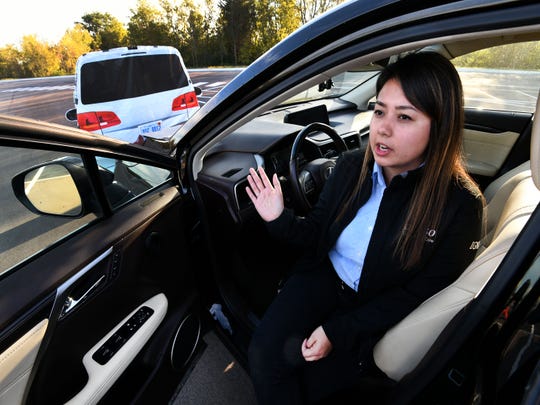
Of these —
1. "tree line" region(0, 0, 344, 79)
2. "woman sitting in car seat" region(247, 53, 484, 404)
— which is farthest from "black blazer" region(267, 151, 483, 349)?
"tree line" region(0, 0, 344, 79)

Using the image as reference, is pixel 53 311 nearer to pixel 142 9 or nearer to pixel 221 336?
pixel 221 336

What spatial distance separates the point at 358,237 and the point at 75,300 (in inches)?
43.4

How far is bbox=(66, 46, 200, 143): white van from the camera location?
4.61 meters

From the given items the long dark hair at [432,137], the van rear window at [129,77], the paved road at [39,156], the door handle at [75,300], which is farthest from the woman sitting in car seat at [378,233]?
the van rear window at [129,77]

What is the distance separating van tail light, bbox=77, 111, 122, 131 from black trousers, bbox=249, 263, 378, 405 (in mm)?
4430

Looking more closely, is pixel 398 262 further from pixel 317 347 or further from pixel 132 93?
pixel 132 93

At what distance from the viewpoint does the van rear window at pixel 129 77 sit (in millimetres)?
4664

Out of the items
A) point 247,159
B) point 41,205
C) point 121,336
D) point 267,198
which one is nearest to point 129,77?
point 247,159

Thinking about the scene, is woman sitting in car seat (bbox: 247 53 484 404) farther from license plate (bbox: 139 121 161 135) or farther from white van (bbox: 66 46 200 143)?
license plate (bbox: 139 121 161 135)

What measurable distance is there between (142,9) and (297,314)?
42.1 meters

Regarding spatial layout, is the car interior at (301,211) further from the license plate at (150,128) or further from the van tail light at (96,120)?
the van tail light at (96,120)

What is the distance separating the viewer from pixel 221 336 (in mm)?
A: 1790

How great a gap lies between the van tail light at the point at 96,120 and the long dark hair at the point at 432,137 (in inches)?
182

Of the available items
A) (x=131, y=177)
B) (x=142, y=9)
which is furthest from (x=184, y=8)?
(x=131, y=177)
